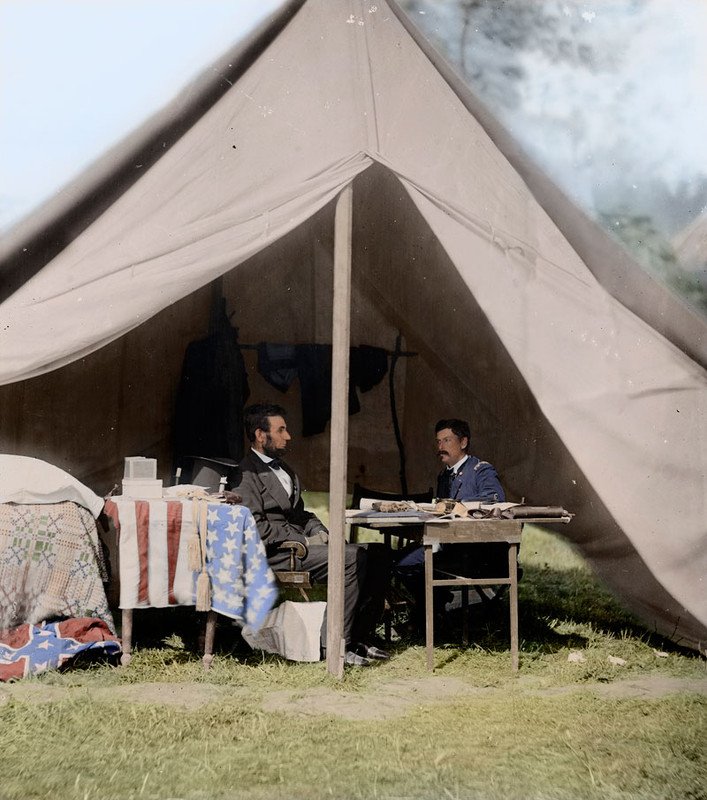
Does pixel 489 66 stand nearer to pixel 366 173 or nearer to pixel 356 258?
pixel 366 173

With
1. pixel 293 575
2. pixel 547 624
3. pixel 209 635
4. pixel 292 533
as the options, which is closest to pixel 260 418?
pixel 292 533

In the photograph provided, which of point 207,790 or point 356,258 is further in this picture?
point 356,258

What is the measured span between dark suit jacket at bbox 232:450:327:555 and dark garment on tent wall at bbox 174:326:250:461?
1.57 meters

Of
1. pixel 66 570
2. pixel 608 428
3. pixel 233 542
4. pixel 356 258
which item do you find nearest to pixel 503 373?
pixel 356 258

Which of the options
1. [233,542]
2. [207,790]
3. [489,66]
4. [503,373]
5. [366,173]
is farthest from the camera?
[503,373]

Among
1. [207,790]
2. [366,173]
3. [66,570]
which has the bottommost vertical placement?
[207,790]

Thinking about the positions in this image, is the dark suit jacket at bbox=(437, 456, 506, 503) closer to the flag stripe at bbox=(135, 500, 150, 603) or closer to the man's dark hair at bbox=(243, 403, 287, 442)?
the man's dark hair at bbox=(243, 403, 287, 442)

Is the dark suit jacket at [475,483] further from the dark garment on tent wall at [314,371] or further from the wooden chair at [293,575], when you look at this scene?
the dark garment on tent wall at [314,371]

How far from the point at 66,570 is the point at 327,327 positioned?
3.56 meters

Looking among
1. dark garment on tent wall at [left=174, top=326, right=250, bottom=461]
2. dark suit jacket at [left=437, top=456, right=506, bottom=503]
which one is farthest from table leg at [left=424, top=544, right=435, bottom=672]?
dark garment on tent wall at [left=174, top=326, right=250, bottom=461]

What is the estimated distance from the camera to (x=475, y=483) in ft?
19.0

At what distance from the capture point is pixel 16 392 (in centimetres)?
634

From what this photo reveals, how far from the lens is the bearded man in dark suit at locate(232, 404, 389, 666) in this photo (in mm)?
4984

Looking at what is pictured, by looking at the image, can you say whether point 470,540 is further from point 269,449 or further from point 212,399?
point 212,399
